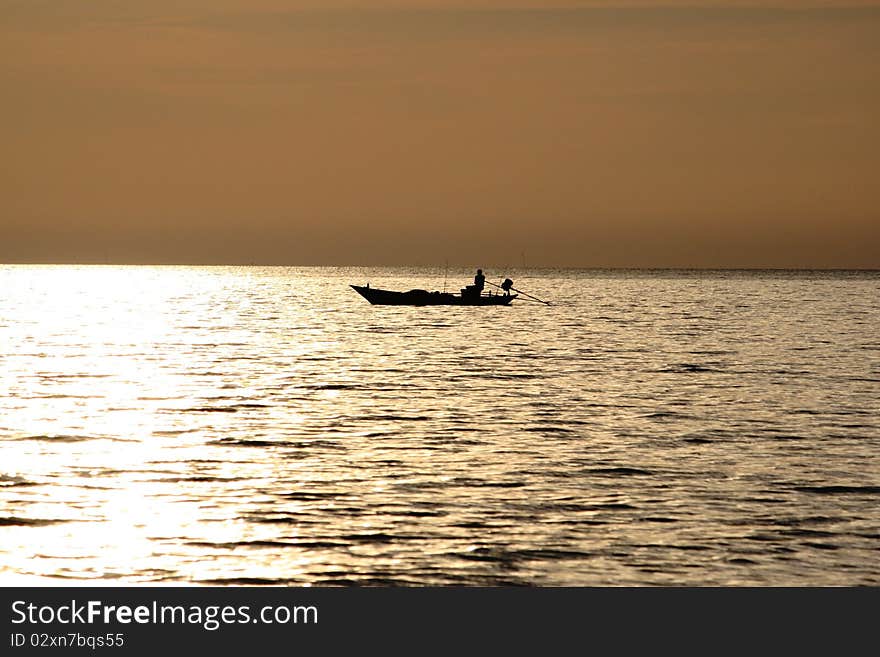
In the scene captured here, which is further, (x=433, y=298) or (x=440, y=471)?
(x=433, y=298)

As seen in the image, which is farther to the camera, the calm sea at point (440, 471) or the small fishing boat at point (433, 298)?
the small fishing boat at point (433, 298)

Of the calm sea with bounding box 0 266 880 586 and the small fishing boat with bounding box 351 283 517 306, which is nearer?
the calm sea with bounding box 0 266 880 586

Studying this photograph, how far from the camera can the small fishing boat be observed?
3792 inches

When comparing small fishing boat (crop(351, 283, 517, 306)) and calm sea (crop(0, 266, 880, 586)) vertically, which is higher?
small fishing boat (crop(351, 283, 517, 306))

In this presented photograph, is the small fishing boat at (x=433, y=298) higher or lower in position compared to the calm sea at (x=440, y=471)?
higher

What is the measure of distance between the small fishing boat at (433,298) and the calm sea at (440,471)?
4321 centimetres

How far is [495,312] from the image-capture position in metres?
111

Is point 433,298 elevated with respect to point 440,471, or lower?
elevated

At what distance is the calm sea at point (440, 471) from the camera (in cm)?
1644

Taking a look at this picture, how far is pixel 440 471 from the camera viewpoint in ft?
76.3

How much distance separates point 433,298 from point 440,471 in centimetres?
7679

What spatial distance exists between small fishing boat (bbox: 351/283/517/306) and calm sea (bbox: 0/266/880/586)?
4321 centimetres
